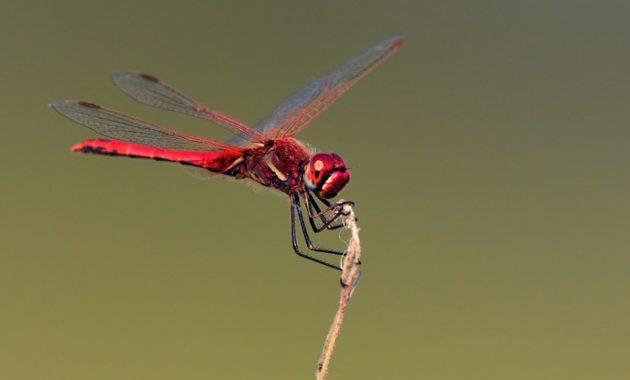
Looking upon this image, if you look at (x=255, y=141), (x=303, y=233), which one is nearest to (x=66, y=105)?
(x=255, y=141)

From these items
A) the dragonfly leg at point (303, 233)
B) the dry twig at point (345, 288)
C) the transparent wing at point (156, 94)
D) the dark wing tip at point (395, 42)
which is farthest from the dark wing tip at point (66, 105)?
the dry twig at point (345, 288)

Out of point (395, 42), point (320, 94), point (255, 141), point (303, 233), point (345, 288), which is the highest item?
point (395, 42)

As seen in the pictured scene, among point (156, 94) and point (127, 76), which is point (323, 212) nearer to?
point (156, 94)

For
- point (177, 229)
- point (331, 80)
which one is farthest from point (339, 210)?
point (177, 229)

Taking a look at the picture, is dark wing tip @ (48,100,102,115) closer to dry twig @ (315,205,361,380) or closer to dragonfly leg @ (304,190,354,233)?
dragonfly leg @ (304,190,354,233)

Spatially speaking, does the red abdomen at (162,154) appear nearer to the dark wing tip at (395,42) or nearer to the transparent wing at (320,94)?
the transparent wing at (320,94)
